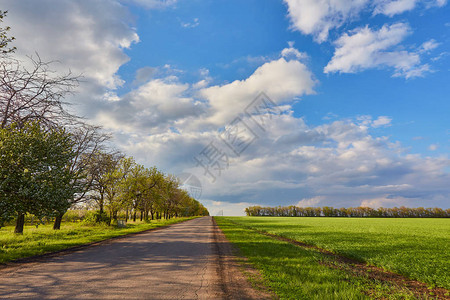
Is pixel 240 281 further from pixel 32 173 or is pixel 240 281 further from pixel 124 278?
pixel 32 173

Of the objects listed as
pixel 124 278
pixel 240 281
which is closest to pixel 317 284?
pixel 240 281

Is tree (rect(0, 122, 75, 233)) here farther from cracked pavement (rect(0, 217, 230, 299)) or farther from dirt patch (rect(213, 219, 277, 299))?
dirt patch (rect(213, 219, 277, 299))

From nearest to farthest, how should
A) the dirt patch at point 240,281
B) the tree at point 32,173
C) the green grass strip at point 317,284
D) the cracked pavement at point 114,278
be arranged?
the cracked pavement at point 114,278 → the dirt patch at point 240,281 → the green grass strip at point 317,284 → the tree at point 32,173

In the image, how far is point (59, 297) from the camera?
559 centimetres

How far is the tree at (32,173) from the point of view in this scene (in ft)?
39.3

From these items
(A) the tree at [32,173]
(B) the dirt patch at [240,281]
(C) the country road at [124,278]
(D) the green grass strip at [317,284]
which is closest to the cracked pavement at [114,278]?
(C) the country road at [124,278]

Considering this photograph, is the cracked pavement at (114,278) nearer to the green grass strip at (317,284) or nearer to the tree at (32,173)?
the green grass strip at (317,284)

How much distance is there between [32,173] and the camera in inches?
500

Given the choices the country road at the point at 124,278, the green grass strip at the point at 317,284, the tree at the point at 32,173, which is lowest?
the green grass strip at the point at 317,284

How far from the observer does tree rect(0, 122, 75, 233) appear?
12.0 meters

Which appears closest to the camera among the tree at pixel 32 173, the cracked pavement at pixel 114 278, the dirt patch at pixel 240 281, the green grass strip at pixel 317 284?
the cracked pavement at pixel 114 278

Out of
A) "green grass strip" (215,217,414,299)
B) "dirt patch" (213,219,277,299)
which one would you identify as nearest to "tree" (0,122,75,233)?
"dirt patch" (213,219,277,299)

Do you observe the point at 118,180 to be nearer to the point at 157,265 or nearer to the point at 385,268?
the point at 157,265

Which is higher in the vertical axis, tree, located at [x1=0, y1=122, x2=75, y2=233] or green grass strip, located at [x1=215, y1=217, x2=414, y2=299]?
tree, located at [x1=0, y1=122, x2=75, y2=233]
